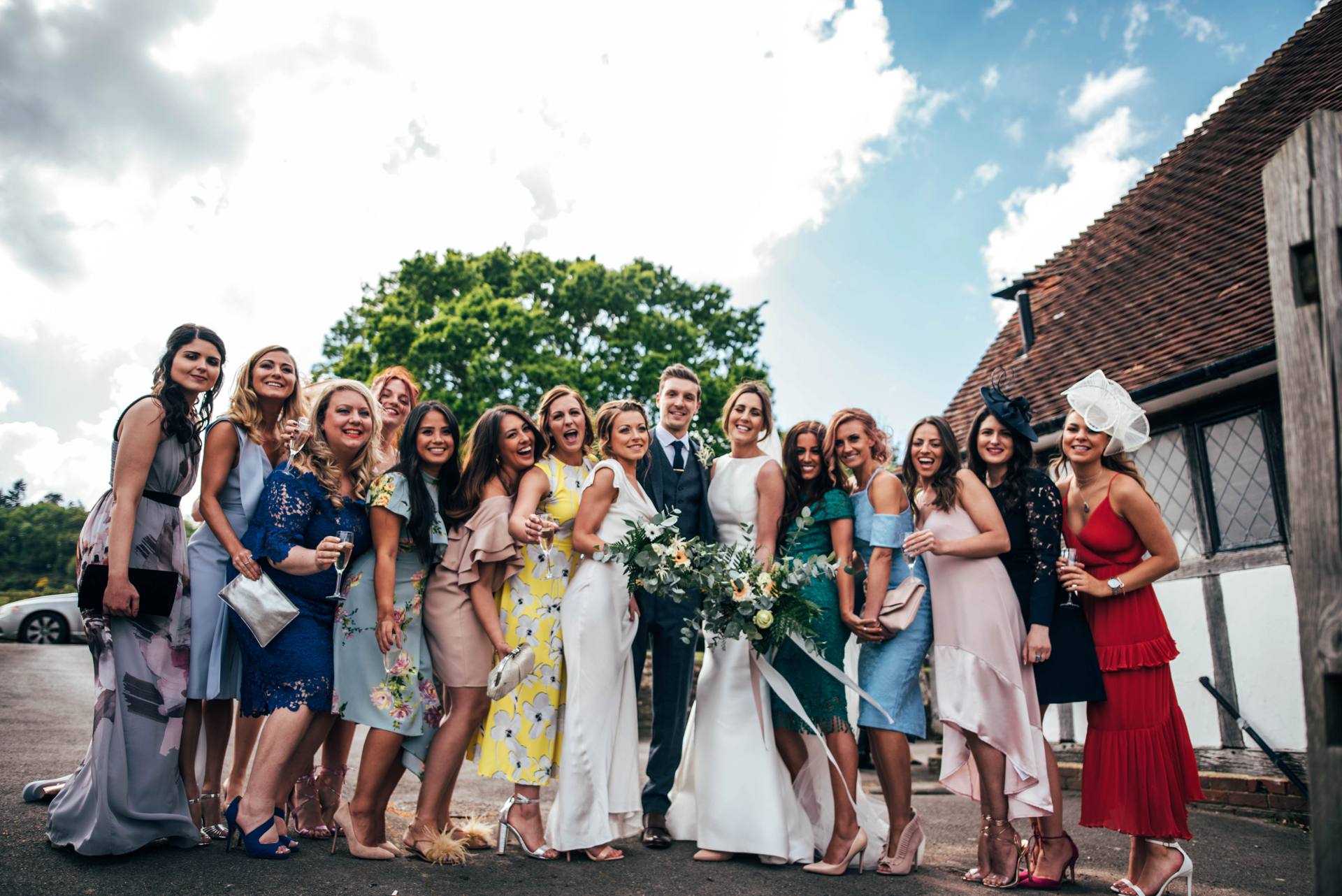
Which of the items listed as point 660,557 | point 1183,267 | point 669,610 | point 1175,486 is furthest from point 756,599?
point 1183,267

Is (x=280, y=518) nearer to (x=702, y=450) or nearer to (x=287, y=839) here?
(x=287, y=839)

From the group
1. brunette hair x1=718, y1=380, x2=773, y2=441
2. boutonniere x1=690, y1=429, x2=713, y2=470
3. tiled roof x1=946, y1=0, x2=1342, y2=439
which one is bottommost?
boutonniere x1=690, y1=429, x2=713, y2=470

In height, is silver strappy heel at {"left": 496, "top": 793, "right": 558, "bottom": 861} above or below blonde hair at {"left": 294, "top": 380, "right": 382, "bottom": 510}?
below

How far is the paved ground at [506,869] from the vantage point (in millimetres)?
3709

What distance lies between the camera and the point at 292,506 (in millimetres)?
4449

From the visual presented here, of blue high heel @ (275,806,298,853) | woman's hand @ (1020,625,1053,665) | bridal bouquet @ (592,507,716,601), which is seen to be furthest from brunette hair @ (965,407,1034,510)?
blue high heel @ (275,806,298,853)

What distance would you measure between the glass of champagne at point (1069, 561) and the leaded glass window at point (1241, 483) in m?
5.04

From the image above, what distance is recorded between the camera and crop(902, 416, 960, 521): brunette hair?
17.2ft

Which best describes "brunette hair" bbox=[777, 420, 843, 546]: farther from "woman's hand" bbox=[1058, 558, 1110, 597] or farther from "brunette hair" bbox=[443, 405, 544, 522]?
"brunette hair" bbox=[443, 405, 544, 522]

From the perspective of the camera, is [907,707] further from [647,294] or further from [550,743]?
[647,294]

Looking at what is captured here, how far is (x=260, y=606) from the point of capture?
13.8 feet

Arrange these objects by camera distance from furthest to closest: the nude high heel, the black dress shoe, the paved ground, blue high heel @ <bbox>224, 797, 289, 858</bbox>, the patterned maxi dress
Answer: the black dress shoe → the nude high heel → blue high heel @ <bbox>224, 797, 289, 858</bbox> → the patterned maxi dress → the paved ground

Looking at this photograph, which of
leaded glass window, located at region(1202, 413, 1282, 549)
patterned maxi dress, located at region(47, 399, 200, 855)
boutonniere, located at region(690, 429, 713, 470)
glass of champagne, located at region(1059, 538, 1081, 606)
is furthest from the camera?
leaded glass window, located at region(1202, 413, 1282, 549)

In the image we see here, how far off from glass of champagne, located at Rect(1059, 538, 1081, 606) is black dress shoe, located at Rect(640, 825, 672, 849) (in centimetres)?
265
